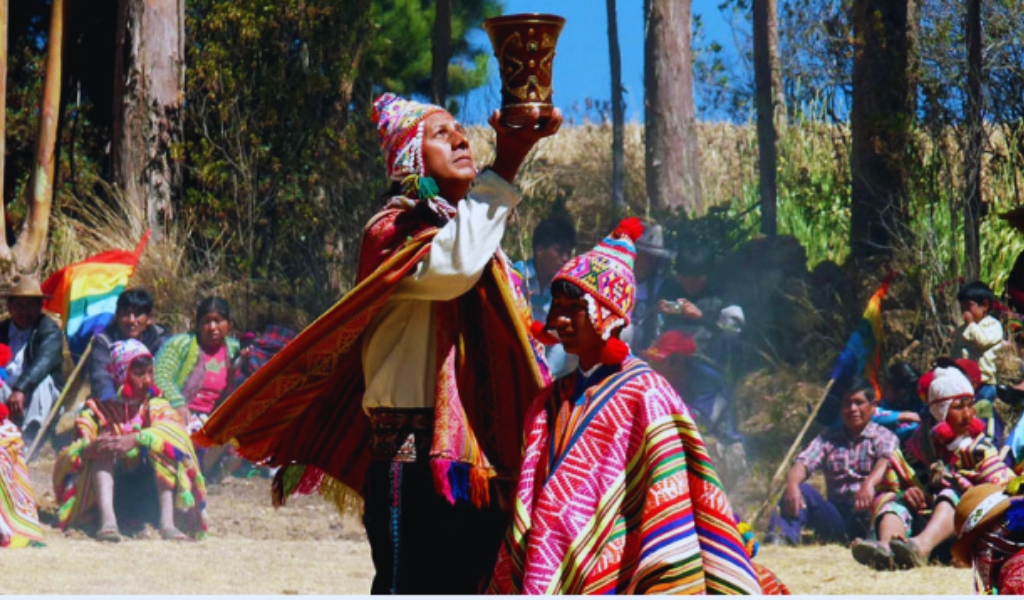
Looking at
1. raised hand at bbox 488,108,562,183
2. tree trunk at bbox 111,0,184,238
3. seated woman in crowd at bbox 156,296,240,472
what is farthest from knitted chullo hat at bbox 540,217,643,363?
tree trunk at bbox 111,0,184,238

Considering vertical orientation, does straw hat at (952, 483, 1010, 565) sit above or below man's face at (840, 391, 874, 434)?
above

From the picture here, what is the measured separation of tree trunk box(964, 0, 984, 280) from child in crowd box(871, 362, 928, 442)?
2173mm

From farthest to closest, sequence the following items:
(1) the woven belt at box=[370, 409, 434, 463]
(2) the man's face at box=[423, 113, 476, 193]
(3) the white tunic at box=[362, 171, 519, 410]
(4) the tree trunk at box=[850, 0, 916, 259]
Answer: (4) the tree trunk at box=[850, 0, 916, 259], (2) the man's face at box=[423, 113, 476, 193], (1) the woven belt at box=[370, 409, 434, 463], (3) the white tunic at box=[362, 171, 519, 410]

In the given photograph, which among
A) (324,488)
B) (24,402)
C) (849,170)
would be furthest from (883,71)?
(324,488)

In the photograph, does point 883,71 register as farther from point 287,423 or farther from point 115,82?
point 287,423

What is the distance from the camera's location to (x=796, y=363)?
11875 mm

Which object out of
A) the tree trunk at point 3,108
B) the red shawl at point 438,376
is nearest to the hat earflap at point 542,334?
the red shawl at point 438,376

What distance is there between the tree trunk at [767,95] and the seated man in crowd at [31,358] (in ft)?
17.3

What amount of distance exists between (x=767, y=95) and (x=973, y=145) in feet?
6.50

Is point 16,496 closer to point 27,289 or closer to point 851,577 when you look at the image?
point 27,289

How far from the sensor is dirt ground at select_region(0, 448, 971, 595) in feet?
27.5

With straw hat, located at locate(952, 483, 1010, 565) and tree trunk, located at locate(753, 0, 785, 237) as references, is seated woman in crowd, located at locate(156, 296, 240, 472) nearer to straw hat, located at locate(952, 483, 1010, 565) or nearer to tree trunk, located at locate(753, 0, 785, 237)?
tree trunk, located at locate(753, 0, 785, 237)

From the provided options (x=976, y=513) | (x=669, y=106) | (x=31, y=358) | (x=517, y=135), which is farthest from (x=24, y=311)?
(x=976, y=513)

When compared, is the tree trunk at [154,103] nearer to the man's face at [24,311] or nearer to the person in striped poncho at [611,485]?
the man's face at [24,311]
